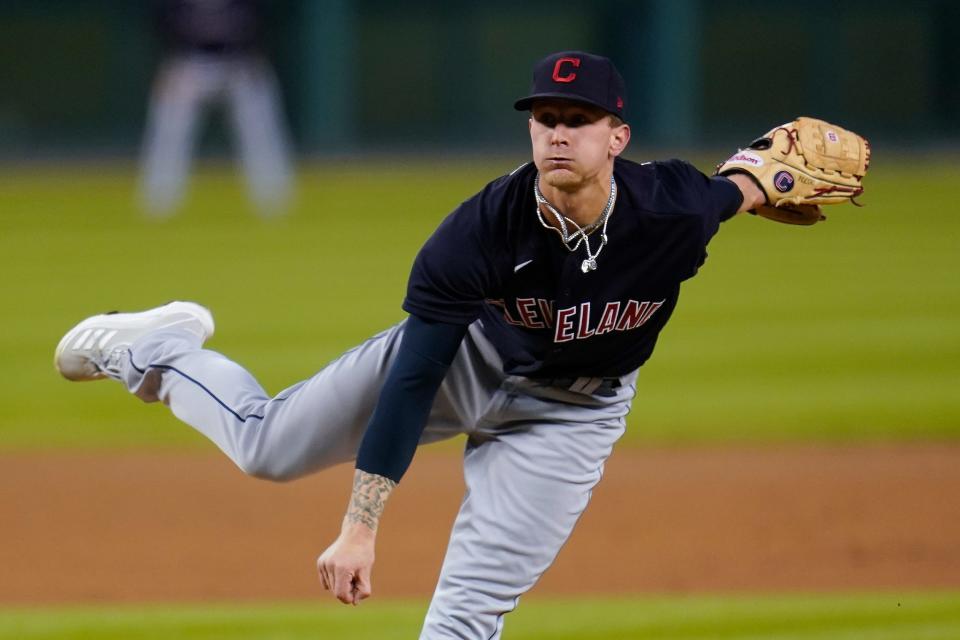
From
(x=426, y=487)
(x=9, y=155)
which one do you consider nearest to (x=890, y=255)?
(x=426, y=487)

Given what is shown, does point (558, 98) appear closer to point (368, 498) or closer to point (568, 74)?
point (568, 74)

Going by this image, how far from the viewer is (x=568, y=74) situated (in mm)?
3336

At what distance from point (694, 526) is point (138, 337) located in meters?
2.86

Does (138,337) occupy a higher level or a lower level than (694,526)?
higher

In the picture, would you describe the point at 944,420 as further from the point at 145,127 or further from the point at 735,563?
the point at 145,127

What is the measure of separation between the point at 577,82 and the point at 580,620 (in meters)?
2.29

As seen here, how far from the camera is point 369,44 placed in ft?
63.1

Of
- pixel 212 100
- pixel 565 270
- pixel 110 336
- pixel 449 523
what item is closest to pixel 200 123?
pixel 212 100

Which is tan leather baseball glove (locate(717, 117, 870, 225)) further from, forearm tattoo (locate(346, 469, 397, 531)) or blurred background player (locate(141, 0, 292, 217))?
blurred background player (locate(141, 0, 292, 217))

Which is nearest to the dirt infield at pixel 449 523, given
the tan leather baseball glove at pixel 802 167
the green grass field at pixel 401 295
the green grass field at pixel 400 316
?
the green grass field at pixel 400 316

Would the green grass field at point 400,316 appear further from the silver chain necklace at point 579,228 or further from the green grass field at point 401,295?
the silver chain necklace at point 579,228

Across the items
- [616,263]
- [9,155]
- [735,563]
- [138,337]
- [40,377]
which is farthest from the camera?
[9,155]

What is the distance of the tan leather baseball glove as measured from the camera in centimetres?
398

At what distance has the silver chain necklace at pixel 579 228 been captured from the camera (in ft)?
11.5
